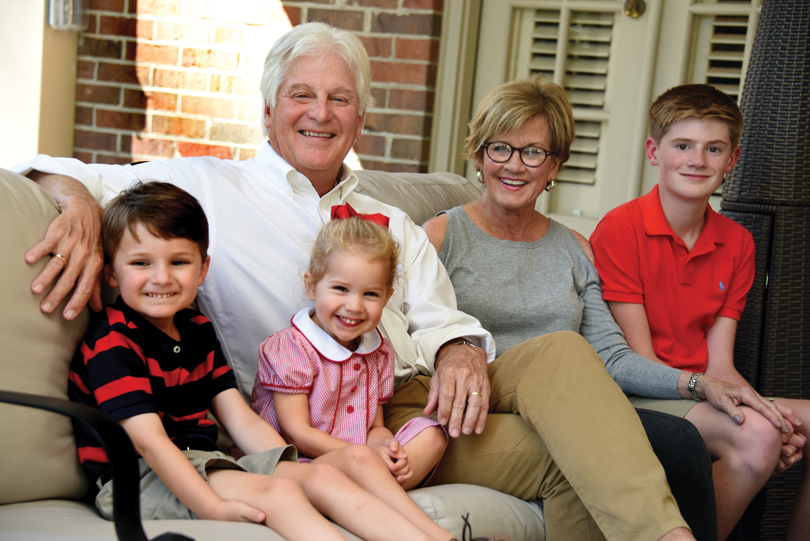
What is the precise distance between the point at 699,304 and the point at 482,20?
1736 mm

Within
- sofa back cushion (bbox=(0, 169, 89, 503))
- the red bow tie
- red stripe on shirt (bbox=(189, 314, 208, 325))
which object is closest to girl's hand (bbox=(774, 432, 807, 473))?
the red bow tie

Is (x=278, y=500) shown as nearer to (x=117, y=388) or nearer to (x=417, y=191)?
(x=117, y=388)

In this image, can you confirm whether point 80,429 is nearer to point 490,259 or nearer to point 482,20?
point 490,259

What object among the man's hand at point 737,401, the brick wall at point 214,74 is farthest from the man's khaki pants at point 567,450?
the brick wall at point 214,74

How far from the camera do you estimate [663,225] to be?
1.98m

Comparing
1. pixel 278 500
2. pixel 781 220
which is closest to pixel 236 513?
pixel 278 500

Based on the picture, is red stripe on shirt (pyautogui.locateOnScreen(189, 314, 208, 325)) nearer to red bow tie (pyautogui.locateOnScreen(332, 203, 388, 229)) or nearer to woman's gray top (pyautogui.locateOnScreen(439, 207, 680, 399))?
red bow tie (pyautogui.locateOnScreen(332, 203, 388, 229))

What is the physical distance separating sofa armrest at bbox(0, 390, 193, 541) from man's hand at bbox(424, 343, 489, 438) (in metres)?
0.69

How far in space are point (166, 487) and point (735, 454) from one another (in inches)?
47.1

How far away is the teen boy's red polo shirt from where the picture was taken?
1.96 metres

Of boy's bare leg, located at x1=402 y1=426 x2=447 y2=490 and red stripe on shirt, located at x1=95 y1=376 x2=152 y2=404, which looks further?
boy's bare leg, located at x1=402 y1=426 x2=447 y2=490

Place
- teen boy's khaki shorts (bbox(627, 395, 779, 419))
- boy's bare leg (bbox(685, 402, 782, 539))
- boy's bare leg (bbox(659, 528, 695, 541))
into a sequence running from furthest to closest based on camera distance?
teen boy's khaki shorts (bbox(627, 395, 779, 419)) < boy's bare leg (bbox(685, 402, 782, 539)) < boy's bare leg (bbox(659, 528, 695, 541))

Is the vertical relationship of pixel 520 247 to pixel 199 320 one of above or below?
above

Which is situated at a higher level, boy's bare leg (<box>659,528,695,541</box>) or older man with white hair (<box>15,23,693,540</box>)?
older man with white hair (<box>15,23,693,540</box>)
